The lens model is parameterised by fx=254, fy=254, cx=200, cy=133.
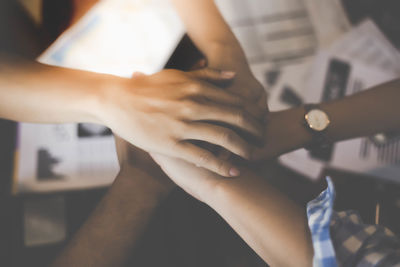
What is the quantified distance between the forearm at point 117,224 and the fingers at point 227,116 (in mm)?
197

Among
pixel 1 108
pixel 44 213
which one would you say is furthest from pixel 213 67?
pixel 44 213

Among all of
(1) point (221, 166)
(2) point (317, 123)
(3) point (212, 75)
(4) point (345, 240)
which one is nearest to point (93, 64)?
(3) point (212, 75)

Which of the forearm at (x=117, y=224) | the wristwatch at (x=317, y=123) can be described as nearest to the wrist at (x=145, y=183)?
the forearm at (x=117, y=224)

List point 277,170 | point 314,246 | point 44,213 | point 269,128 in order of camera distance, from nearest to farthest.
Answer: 1. point 314,246
2. point 269,128
3. point 44,213
4. point 277,170

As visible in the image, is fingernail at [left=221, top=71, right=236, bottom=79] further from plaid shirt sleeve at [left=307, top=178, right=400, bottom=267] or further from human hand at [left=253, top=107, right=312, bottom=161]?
plaid shirt sleeve at [left=307, top=178, right=400, bottom=267]

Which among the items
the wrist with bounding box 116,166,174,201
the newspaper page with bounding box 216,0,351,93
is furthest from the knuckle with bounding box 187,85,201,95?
the newspaper page with bounding box 216,0,351,93

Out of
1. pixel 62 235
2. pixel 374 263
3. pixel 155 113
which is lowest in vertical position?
pixel 62 235

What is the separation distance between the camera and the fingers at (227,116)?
462 mm

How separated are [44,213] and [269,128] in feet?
2.06

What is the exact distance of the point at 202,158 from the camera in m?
0.45

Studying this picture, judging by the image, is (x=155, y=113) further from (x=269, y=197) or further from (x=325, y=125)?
(x=325, y=125)

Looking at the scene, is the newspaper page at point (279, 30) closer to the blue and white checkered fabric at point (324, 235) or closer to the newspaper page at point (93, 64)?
the newspaper page at point (93, 64)

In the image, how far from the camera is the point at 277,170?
2.62 ft

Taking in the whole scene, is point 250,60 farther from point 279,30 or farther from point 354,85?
point 354,85
